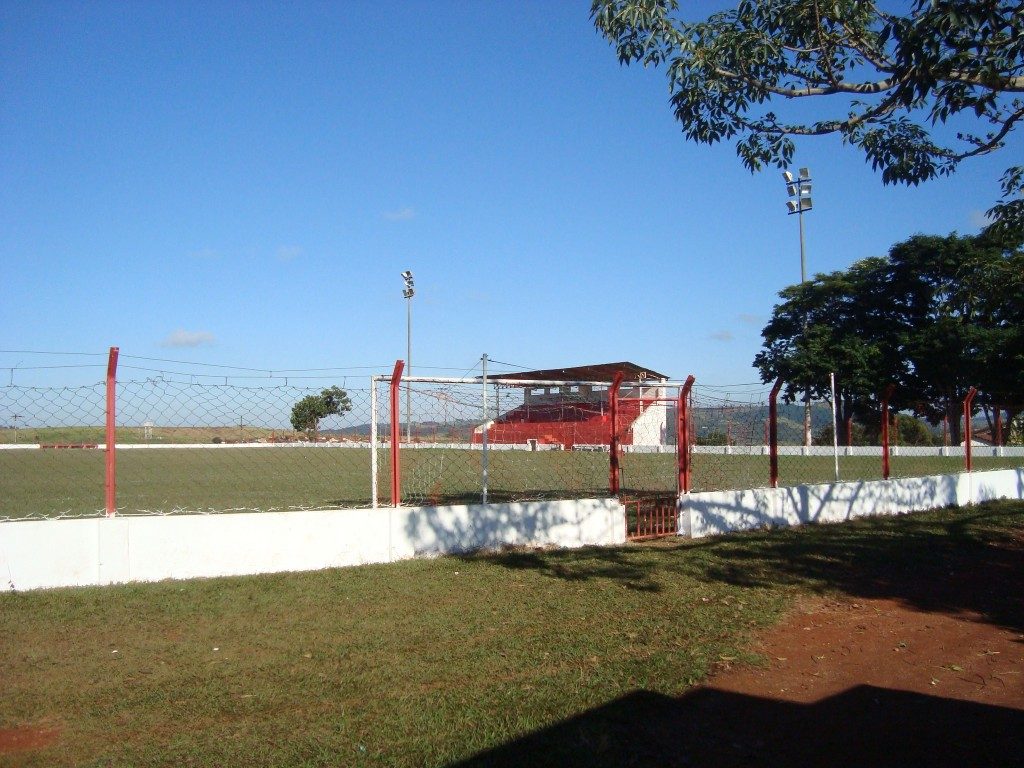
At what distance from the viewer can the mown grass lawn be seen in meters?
4.34

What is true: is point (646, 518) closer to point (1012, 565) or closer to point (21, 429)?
point (1012, 565)

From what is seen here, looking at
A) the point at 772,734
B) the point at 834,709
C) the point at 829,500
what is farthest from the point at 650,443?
the point at 772,734

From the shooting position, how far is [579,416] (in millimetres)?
12242

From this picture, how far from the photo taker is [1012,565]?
912cm

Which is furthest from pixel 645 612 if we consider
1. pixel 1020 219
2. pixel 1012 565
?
pixel 1020 219

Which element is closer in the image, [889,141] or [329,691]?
[329,691]

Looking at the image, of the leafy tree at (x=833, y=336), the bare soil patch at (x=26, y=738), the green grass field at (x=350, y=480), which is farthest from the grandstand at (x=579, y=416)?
the leafy tree at (x=833, y=336)

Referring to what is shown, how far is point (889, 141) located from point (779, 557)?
15.8 ft

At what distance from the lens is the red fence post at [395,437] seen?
8.92 m

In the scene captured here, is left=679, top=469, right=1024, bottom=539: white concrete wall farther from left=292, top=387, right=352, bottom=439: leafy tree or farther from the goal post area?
left=292, top=387, right=352, bottom=439: leafy tree

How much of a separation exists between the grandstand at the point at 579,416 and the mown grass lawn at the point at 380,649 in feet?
7.20

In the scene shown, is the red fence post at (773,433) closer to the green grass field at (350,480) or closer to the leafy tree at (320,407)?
the green grass field at (350,480)

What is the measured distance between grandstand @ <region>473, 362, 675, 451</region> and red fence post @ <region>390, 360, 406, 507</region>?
1420 mm

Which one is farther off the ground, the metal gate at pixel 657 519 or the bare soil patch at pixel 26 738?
the metal gate at pixel 657 519
